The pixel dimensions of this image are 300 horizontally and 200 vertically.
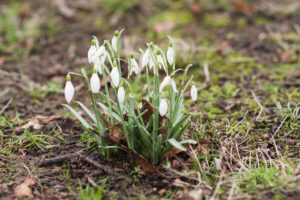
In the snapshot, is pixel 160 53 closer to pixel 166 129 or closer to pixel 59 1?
pixel 166 129

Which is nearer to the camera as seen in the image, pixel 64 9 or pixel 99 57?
pixel 99 57

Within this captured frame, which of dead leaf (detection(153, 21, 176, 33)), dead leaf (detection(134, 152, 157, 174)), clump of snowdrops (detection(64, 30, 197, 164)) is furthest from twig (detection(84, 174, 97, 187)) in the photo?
dead leaf (detection(153, 21, 176, 33))

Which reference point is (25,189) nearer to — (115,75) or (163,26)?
(115,75)

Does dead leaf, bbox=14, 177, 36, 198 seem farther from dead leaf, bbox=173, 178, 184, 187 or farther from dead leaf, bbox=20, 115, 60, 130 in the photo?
dead leaf, bbox=173, 178, 184, 187

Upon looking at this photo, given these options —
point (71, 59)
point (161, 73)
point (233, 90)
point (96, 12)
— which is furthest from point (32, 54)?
point (233, 90)

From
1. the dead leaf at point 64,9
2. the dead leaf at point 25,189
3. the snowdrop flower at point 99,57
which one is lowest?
the dead leaf at point 25,189

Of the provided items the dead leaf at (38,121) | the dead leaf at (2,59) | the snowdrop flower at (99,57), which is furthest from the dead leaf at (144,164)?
the dead leaf at (2,59)

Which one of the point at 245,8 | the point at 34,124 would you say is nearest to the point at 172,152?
the point at 34,124

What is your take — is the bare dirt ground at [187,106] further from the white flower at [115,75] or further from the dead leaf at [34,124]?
the white flower at [115,75]
